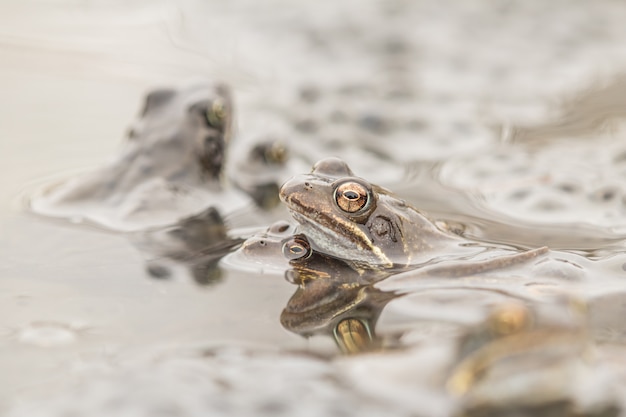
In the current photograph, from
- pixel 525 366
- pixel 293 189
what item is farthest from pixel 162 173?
pixel 525 366

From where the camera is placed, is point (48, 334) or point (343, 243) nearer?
point (48, 334)

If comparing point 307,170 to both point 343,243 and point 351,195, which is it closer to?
point 343,243

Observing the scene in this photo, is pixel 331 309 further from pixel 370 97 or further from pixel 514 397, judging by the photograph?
pixel 370 97

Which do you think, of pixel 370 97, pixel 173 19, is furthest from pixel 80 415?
pixel 173 19

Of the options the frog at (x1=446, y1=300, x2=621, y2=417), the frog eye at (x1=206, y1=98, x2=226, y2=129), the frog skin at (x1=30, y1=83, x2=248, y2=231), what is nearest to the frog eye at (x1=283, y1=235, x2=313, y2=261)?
the frog skin at (x1=30, y1=83, x2=248, y2=231)

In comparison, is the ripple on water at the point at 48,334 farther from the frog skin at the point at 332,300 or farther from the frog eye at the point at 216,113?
the frog eye at the point at 216,113

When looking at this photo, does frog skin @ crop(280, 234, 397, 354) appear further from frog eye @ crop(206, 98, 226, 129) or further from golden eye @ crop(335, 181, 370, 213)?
frog eye @ crop(206, 98, 226, 129)

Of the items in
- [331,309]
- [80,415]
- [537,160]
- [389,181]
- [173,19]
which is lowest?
[80,415]
